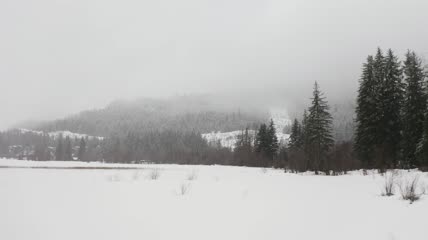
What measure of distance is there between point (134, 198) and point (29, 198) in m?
2.84

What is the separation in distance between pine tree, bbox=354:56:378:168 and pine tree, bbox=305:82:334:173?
3.64 m

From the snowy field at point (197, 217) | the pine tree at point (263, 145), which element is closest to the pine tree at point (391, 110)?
the snowy field at point (197, 217)

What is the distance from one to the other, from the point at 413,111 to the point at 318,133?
10.1m

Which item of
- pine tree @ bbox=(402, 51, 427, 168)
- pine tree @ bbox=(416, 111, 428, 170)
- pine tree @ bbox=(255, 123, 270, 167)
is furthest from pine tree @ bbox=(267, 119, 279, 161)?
pine tree @ bbox=(416, 111, 428, 170)

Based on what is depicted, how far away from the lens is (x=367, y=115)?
31.8 metres

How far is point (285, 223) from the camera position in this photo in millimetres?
5715

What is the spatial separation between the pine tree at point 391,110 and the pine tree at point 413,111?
3.43 feet

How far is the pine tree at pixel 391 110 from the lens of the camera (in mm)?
29438

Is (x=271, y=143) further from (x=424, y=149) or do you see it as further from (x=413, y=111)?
(x=424, y=149)

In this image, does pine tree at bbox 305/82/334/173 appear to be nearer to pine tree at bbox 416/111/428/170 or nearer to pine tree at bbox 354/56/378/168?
pine tree at bbox 354/56/378/168

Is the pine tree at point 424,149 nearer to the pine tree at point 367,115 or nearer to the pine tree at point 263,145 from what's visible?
the pine tree at point 367,115

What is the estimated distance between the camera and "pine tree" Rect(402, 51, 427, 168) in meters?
27.0

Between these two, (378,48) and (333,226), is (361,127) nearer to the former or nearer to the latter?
(378,48)

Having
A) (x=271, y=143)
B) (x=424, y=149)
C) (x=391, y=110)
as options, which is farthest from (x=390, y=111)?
(x=271, y=143)
